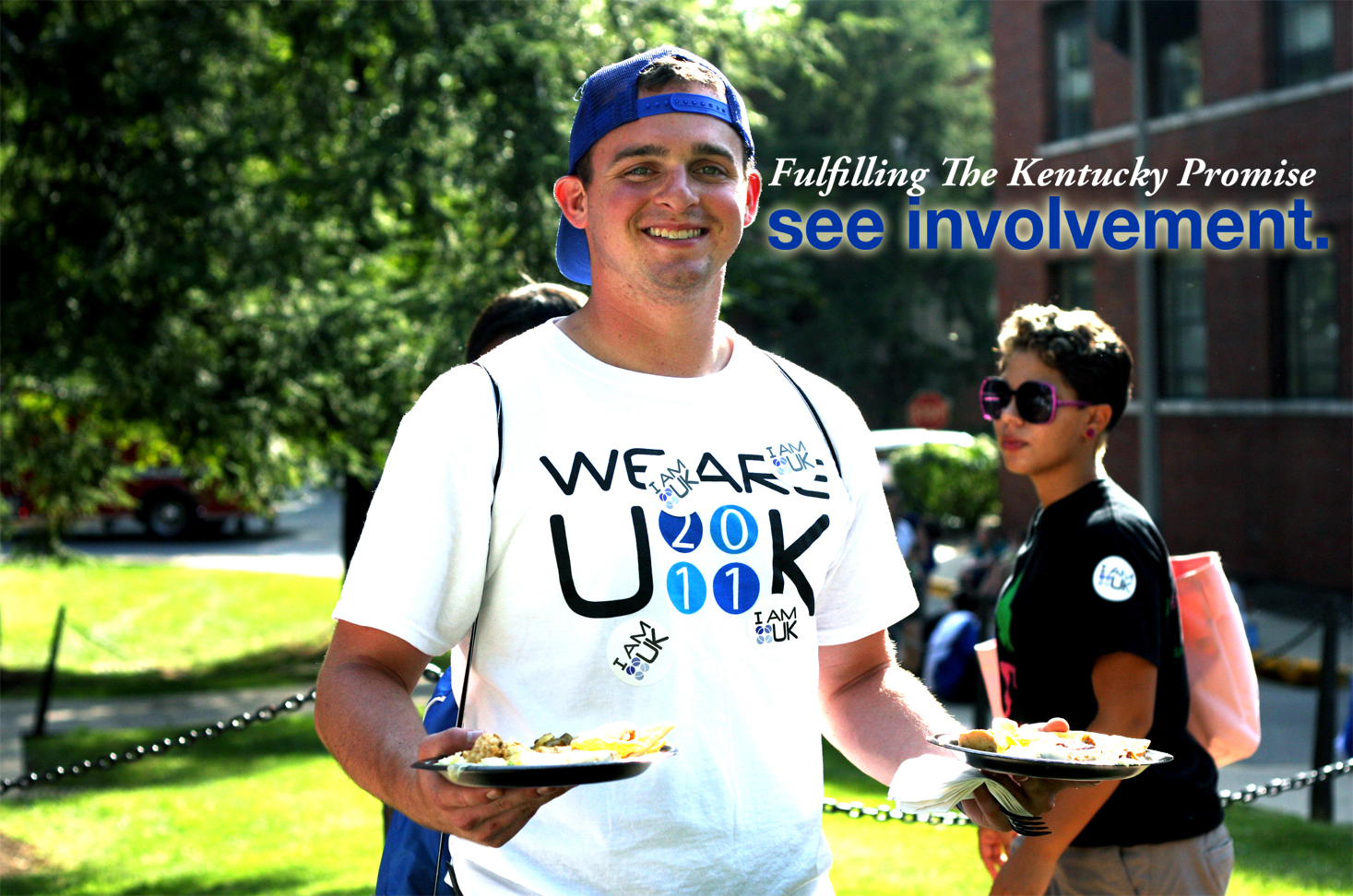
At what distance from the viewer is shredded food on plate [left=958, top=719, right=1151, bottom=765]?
2189 mm

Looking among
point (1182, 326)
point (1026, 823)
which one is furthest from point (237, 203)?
point (1182, 326)

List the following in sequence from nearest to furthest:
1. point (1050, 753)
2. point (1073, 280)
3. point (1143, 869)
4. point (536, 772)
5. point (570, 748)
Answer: point (536, 772), point (570, 748), point (1050, 753), point (1143, 869), point (1073, 280)

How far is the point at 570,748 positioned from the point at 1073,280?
17895 millimetres

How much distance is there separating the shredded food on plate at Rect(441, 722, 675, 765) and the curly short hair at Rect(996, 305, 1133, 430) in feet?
5.77

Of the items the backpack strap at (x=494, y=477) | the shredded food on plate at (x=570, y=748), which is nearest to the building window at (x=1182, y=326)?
the backpack strap at (x=494, y=477)

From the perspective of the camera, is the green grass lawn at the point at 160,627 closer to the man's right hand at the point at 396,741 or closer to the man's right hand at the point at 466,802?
the man's right hand at the point at 396,741

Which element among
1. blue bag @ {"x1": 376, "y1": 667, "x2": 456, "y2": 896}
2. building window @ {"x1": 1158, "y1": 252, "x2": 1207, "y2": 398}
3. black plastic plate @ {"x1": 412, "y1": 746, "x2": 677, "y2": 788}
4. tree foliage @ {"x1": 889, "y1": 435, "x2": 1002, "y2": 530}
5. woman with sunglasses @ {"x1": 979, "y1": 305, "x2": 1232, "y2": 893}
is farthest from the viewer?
tree foliage @ {"x1": 889, "y1": 435, "x2": 1002, "y2": 530}

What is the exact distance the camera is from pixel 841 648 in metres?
2.53

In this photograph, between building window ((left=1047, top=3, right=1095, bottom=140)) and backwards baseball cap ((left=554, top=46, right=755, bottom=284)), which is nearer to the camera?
backwards baseball cap ((left=554, top=46, right=755, bottom=284))

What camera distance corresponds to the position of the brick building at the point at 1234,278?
15508 mm

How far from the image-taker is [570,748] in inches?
73.2

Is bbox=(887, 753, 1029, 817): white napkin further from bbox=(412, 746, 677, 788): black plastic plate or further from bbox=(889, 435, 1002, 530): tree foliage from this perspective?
bbox=(889, 435, 1002, 530): tree foliage

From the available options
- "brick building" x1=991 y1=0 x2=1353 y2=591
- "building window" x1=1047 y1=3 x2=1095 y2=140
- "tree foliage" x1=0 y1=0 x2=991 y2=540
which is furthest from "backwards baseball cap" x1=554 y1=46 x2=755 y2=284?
"building window" x1=1047 y1=3 x2=1095 y2=140

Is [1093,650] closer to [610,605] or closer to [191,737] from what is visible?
[610,605]
